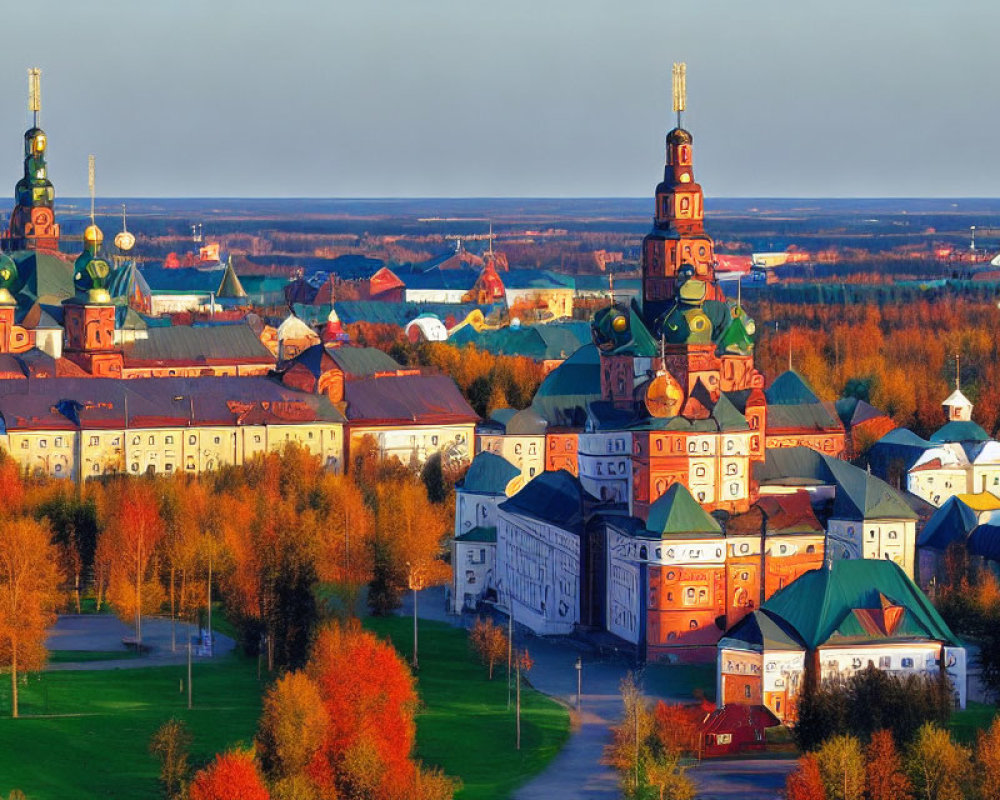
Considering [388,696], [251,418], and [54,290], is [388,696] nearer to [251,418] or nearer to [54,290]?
[251,418]

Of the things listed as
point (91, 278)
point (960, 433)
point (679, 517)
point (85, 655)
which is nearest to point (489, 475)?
point (679, 517)

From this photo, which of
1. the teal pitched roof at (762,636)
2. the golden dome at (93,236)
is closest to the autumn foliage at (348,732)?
the teal pitched roof at (762,636)

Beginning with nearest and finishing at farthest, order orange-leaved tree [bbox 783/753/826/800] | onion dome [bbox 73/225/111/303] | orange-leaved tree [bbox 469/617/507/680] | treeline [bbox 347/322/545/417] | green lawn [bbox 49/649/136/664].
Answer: orange-leaved tree [bbox 783/753/826/800]
orange-leaved tree [bbox 469/617/507/680]
green lawn [bbox 49/649/136/664]
onion dome [bbox 73/225/111/303]
treeline [bbox 347/322/545/417]

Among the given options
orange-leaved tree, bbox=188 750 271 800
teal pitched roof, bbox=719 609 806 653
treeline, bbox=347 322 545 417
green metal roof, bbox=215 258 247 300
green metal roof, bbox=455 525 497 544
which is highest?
green metal roof, bbox=215 258 247 300

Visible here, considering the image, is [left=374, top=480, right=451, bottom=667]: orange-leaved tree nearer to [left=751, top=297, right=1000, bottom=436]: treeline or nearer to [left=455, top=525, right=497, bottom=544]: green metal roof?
[left=455, top=525, right=497, bottom=544]: green metal roof

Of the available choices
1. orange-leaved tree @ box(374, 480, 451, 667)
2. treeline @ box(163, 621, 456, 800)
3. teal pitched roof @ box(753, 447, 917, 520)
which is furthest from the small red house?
orange-leaved tree @ box(374, 480, 451, 667)

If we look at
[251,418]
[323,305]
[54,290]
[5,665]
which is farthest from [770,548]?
[323,305]

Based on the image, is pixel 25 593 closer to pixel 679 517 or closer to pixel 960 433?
pixel 679 517
